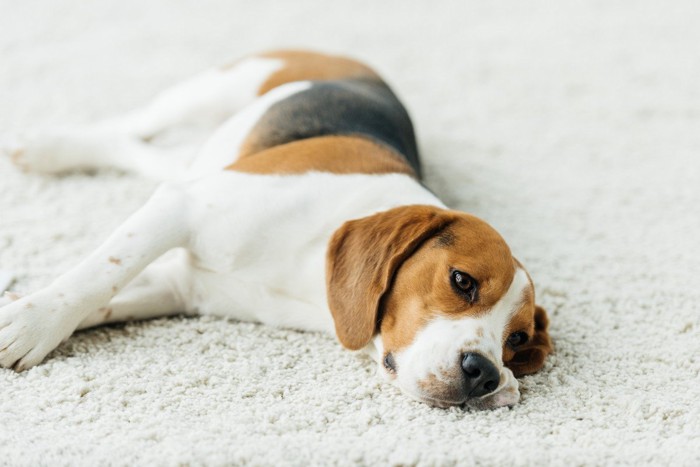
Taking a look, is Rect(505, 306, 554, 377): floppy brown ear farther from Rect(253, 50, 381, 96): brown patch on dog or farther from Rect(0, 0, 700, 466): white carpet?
Rect(253, 50, 381, 96): brown patch on dog

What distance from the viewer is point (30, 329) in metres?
2.66

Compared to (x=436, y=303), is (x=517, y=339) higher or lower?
lower

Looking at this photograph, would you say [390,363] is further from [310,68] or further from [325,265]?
[310,68]

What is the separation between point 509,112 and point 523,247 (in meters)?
1.65

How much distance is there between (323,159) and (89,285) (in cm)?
93

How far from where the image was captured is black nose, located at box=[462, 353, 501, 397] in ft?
8.24

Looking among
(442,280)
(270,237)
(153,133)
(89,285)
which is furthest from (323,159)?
(153,133)

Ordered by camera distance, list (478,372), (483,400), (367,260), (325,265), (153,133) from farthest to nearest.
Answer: (153,133)
(325,265)
(367,260)
(483,400)
(478,372)

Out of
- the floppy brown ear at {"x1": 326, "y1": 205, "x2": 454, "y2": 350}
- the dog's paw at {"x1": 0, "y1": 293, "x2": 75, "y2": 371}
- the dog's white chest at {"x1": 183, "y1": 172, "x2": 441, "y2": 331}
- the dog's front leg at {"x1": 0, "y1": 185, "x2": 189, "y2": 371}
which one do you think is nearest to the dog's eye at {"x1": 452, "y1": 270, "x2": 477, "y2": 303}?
the floppy brown ear at {"x1": 326, "y1": 205, "x2": 454, "y2": 350}

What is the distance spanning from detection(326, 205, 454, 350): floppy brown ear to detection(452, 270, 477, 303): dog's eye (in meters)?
0.18

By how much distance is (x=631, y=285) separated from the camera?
139 inches

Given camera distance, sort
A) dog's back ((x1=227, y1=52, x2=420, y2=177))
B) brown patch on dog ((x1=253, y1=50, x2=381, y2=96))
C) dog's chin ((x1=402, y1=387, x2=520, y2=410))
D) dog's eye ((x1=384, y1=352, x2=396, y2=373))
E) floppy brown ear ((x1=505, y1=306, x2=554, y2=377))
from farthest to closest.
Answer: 1. brown patch on dog ((x1=253, y1=50, x2=381, y2=96))
2. dog's back ((x1=227, y1=52, x2=420, y2=177))
3. floppy brown ear ((x1=505, y1=306, x2=554, y2=377))
4. dog's eye ((x1=384, y1=352, x2=396, y2=373))
5. dog's chin ((x1=402, y1=387, x2=520, y2=410))

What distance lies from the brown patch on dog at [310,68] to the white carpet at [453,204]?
0.65 metres

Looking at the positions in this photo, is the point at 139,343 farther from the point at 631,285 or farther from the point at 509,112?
the point at 509,112
